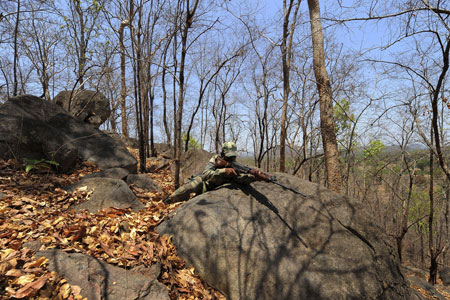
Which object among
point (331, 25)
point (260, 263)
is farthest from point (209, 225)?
point (331, 25)

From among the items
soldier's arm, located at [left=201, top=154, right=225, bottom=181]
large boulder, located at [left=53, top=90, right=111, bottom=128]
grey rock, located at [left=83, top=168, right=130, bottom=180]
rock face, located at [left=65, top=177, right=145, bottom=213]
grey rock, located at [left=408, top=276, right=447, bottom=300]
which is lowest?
grey rock, located at [left=408, top=276, right=447, bottom=300]

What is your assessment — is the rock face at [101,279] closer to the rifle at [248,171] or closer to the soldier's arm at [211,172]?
→ the soldier's arm at [211,172]

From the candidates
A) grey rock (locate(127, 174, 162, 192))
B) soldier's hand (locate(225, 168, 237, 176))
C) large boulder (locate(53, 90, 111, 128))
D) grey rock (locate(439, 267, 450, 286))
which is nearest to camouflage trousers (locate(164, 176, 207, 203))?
soldier's hand (locate(225, 168, 237, 176))

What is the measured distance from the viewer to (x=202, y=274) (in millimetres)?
3332

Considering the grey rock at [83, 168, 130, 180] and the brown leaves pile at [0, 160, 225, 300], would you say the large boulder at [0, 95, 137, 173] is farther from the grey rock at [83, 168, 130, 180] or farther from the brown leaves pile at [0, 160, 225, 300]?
the brown leaves pile at [0, 160, 225, 300]

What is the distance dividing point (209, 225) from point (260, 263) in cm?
94

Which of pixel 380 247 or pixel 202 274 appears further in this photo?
pixel 380 247

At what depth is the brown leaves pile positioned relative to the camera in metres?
2.24

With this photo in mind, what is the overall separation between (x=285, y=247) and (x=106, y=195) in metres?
3.36

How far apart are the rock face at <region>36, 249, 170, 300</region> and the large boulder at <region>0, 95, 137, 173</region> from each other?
3.80 meters

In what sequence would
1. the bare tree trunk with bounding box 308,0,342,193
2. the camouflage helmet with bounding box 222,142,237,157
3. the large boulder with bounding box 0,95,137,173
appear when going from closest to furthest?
the camouflage helmet with bounding box 222,142,237,157 < the large boulder with bounding box 0,95,137,173 < the bare tree trunk with bounding box 308,0,342,193

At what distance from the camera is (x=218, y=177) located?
176 inches

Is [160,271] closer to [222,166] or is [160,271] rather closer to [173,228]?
[173,228]

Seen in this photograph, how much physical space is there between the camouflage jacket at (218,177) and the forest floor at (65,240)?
839 millimetres
